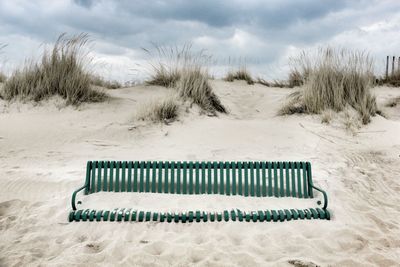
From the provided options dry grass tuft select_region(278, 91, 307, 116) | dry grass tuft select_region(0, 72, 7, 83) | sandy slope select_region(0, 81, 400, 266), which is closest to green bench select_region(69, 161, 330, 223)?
sandy slope select_region(0, 81, 400, 266)

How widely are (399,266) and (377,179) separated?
9.45 feet

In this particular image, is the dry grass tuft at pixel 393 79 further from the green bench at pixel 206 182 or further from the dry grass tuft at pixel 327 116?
the green bench at pixel 206 182

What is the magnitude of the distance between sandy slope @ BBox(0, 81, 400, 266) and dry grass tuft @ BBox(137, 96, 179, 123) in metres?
0.28

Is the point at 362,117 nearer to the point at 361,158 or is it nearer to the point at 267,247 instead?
the point at 361,158

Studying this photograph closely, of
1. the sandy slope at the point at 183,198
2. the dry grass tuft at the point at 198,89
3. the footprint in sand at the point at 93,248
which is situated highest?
the dry grass tuft at the point at 198,89

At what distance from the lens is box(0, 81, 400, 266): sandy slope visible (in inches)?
153

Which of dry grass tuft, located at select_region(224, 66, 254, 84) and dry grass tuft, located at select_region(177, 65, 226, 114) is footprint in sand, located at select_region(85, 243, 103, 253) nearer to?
dry grass tuft, located at select_region(177, 65, 226, 114)

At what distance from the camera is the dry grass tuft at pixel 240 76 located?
51.4ft

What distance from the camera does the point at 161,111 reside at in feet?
30.0

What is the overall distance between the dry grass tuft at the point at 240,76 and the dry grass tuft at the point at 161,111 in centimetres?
685

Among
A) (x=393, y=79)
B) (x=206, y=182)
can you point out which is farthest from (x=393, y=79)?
(x=206, y=182)

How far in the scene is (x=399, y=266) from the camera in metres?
3.64

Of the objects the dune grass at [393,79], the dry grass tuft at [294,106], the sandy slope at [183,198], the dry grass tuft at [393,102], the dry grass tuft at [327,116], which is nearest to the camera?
the sandy slope at [183,198]

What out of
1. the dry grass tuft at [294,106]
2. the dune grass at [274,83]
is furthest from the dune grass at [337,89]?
the dune grass at [274,83]
